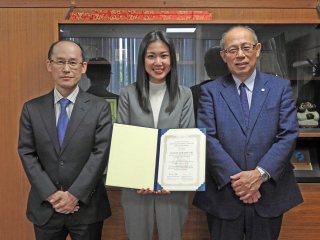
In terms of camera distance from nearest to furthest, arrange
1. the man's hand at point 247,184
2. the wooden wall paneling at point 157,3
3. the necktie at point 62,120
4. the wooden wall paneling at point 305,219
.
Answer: the man's hand at point 247,184 < the necktie at point 62,120 < the wooden wall paneling at point 305,219 < the wooden wall paneling at point 157,3

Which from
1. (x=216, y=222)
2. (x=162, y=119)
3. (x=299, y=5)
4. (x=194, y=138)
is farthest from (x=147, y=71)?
(x=299, y=5)

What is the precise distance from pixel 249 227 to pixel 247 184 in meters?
0.24

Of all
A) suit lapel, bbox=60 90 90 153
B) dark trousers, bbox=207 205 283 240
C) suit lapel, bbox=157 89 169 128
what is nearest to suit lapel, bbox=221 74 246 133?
suit lapel, bbox=157 89 169 128

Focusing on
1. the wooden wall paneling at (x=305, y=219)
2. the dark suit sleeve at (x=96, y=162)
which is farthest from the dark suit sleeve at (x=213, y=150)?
the wooden wall paneling at (x=305, y=219)

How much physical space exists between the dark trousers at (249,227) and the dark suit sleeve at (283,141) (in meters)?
0.22

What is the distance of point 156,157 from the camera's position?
72.6 inches

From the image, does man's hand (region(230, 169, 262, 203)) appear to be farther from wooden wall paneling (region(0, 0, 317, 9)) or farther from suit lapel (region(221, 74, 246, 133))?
wooden wall paneling (region(0, 0, 317, 9))

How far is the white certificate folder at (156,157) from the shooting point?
182 cm

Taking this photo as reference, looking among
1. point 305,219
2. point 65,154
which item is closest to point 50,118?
point 65,154

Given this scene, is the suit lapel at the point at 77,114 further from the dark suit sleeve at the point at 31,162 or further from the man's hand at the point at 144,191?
the man's hand at the point at 144,191

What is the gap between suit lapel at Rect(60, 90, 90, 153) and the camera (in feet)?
6.00

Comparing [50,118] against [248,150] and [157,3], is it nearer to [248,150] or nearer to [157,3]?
[248,150]

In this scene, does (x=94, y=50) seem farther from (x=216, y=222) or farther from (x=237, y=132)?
(x=216, y=222)

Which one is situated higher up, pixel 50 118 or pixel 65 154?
pixel 50 118
